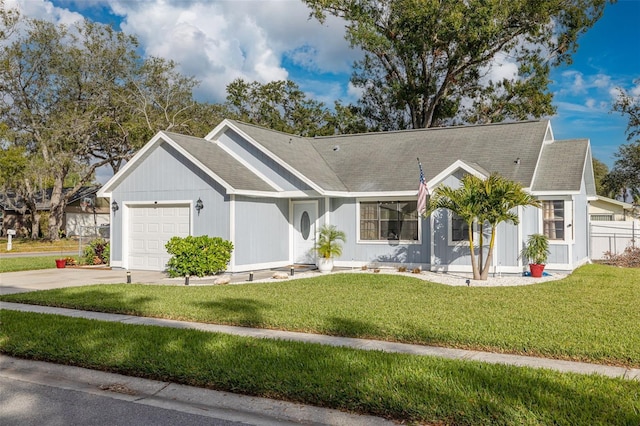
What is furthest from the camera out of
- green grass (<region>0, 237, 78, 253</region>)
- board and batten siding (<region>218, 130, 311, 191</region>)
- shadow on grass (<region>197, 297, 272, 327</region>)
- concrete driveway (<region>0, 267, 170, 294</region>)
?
green grass (<region>0, 237, 78, 253</region>)

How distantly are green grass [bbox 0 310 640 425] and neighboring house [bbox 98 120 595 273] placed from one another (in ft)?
29.9

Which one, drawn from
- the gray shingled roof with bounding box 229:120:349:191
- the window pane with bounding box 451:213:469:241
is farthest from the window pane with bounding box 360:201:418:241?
the window pane with bounding box 451:213:469:241

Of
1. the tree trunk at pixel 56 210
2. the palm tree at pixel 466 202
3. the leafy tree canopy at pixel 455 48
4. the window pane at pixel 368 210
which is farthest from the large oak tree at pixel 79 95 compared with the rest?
the palm tree at pixel 466 202

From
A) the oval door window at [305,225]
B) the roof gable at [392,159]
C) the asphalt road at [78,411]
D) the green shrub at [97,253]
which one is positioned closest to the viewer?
the asphalt road at [78,411]

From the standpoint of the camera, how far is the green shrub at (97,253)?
19703 mm

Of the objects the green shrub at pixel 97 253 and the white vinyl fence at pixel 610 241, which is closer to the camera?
the green shrub at pixel 97 253

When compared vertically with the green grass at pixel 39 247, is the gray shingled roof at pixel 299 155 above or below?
above

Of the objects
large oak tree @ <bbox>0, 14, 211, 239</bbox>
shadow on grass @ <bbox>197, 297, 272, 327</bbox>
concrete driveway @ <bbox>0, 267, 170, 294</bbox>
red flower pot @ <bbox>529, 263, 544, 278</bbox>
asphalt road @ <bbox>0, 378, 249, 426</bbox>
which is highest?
large oak tree @ <bbox>0, 14, 211, 239</bbox>

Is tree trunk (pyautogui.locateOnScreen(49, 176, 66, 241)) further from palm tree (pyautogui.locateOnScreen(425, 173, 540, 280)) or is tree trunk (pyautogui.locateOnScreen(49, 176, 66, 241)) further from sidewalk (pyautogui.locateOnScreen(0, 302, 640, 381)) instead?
palm tree (pyautogui.locateOnScreen(425, 173, 540, 280))

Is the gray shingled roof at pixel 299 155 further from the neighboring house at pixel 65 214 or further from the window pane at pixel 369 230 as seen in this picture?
the neighboring house at pixel 65 214

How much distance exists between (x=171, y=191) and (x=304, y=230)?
15.4 feet

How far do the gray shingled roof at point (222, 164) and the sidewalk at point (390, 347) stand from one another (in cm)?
723

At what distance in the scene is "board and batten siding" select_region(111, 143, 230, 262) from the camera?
16.7 m

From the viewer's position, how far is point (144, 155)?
18.1m
